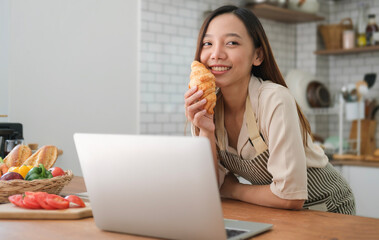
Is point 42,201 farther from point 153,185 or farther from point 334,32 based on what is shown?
point 334,32

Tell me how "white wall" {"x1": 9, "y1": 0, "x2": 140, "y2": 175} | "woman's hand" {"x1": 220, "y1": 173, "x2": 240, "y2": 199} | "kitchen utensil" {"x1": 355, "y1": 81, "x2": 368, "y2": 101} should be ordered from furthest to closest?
"kitchen utensil" {"x1": 355, "y1": 81, "x2": 368, "y2": 101}
"white wall" {"x1": 9, "y1": 0, "x2": 140, "y2": 175}
"woman's hand" {"x1": 220, "y1": 173, "x2": 240, "y2": 199}

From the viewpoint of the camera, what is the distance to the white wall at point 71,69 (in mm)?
3141

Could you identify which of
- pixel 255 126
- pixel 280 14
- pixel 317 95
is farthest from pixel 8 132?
pixel 317 95

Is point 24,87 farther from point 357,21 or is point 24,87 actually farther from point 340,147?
point 357,21

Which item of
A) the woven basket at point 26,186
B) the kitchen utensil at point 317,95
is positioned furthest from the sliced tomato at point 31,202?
the kitchen utensil at point 317,95

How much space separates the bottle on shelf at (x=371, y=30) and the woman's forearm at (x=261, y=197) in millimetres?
3473

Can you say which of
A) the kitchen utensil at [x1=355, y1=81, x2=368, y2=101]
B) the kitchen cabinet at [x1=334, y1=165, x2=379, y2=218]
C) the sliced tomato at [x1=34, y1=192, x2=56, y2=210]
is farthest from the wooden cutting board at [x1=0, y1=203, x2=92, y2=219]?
the kitchen utensil at [x1=355, y1=81, x2=368, y2=101]

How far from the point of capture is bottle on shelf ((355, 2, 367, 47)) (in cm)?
487

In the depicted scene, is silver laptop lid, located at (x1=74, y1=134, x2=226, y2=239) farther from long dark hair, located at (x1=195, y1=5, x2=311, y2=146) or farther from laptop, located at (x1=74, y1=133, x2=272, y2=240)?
long dark hair, located at (x1=195, y1=5, x2=311, y2=146)

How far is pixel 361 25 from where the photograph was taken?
16.2 feet

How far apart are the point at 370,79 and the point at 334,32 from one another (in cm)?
62

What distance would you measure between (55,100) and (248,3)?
2272 millimetres

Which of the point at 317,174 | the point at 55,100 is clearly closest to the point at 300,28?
the point at 55,100

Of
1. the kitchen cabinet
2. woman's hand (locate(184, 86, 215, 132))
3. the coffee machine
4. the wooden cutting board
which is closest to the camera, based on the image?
the wooden cutting board
